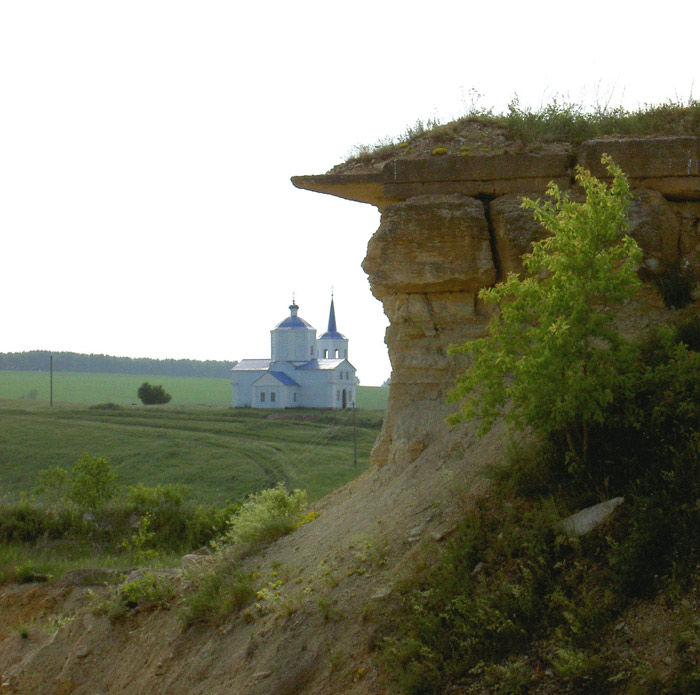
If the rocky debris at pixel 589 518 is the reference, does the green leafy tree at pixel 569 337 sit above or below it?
above

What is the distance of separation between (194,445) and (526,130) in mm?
43457

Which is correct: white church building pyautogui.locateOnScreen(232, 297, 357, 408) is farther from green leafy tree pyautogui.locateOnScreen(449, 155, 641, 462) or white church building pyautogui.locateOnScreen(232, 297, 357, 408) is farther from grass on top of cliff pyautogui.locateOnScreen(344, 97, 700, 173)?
green leafy tree pyautogui.locateOnScreen(449, 155, 641, 462)

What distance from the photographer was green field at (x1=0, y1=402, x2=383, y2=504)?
42.0 meters

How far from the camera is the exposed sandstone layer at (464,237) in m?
9.91

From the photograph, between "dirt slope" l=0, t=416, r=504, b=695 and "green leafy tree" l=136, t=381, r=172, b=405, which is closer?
"dirt slope" l=0, t=416, r=504, b=695

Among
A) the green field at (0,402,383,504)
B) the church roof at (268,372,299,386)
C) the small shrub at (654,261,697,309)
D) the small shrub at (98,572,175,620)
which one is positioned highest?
the small shrub at (654,261,697,309)

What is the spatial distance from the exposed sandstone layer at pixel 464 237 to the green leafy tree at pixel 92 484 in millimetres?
11460

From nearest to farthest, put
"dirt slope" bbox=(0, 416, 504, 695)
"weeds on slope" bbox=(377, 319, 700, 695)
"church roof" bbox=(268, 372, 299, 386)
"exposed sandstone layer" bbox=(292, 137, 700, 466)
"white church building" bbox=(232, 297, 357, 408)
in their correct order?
"weeds on slope" bbox=(377, 319, 700, 695) → "dirt slope" bbox=(0, 416, 504, 695) → "exposed sandstone layer" bbox=(292, 137, 700, 466) → "white church building" bbox=(232, 297, 357, 408) → "church roof" bbox=(268, 372, 299, 386)

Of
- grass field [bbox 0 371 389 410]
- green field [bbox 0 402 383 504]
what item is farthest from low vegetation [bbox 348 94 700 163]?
grass field [bbox 0 371 389 410]

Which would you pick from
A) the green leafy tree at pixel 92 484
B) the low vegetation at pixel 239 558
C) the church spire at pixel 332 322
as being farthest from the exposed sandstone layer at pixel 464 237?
the church spire at pixel 332 322

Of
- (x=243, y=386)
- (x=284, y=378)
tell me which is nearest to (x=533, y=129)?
(x=284, y=378)

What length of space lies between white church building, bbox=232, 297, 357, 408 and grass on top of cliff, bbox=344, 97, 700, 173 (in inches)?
2727

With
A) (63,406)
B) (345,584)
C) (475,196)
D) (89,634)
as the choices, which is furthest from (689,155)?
(63,406)

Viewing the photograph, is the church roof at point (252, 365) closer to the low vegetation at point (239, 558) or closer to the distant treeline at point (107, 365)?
the distant treeline at point (107, 365)
